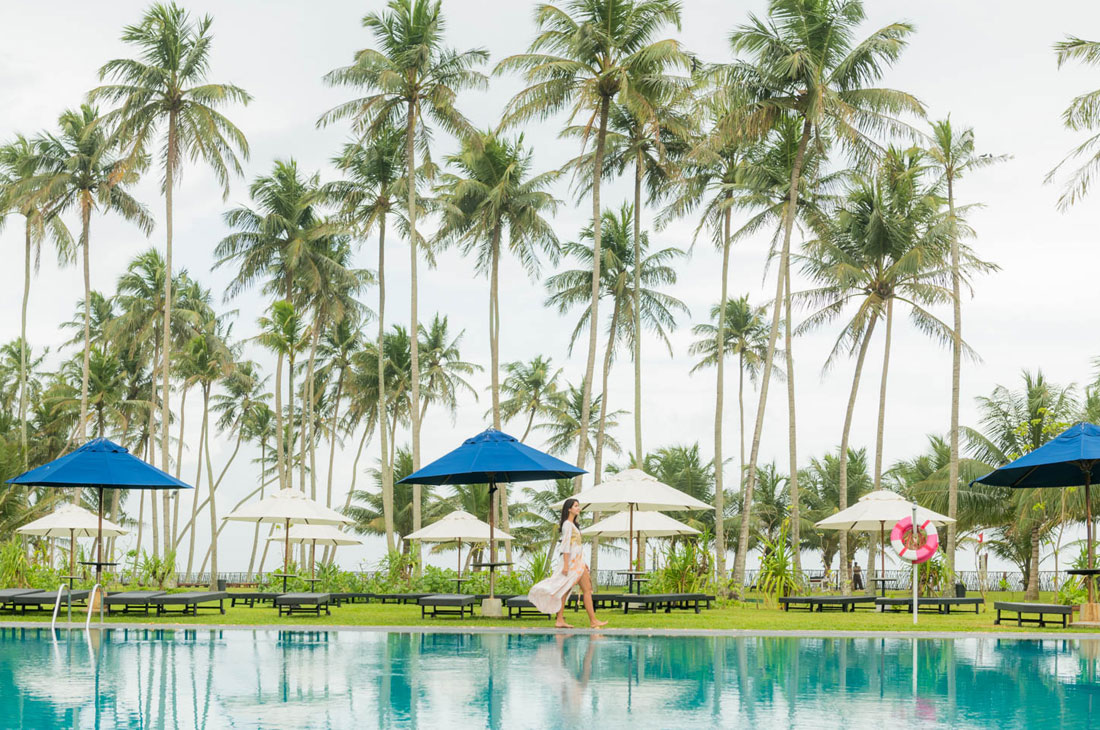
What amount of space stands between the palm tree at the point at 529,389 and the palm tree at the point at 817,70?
22991mm

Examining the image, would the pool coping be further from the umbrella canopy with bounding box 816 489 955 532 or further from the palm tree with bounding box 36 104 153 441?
the palm tree with bounding box 36 104 153 441

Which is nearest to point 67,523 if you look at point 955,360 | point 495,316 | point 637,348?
point 495,316

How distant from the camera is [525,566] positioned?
22.6 metres

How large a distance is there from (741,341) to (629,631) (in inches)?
1447

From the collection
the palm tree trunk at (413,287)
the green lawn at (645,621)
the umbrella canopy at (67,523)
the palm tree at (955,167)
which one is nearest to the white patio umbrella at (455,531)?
the palm tree trunk at (413,287)

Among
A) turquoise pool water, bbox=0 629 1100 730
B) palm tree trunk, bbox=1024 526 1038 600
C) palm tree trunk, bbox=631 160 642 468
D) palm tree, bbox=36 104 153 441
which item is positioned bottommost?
palm tree trunk, bbox=1024 526 1038 600

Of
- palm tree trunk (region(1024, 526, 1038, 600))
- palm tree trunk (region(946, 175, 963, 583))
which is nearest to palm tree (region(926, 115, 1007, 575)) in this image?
palm tree trunk (region(946, 175, 963, 583))

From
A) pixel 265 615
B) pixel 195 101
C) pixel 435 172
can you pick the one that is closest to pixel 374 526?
pixel 435 172

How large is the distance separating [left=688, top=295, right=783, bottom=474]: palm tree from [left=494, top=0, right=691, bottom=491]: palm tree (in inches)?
813

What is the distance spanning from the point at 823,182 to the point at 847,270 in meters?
3.66

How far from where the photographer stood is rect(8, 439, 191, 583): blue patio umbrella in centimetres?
1659

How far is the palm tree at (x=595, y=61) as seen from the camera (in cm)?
2856

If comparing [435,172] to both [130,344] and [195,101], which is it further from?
[130,344]

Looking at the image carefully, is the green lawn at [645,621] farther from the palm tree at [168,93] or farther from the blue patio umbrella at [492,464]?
the palm tree at [168,93]
